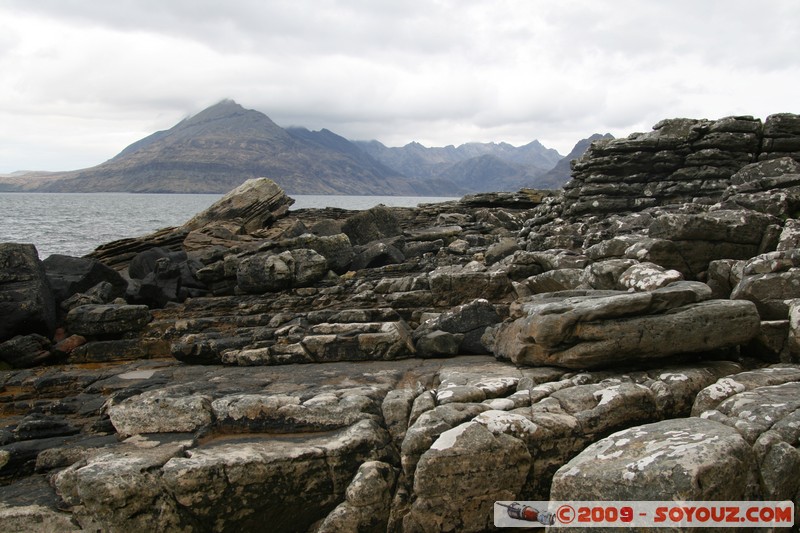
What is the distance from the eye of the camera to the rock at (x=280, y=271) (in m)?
19.7

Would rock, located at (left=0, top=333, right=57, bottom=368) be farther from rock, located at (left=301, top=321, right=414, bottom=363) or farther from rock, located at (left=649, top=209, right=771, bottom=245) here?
rock, located at (left=649, top=209, right=771, bottom=245)

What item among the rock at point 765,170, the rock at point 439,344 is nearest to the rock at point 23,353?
the rock at point 439,344

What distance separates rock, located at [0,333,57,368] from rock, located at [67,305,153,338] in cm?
108

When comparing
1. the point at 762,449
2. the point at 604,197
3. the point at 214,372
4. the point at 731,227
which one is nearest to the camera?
the point at 762,449

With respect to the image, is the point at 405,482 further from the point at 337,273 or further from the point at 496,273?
the point at 337,273

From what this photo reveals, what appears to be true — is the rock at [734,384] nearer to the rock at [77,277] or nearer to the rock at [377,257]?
the rock at [377,257]

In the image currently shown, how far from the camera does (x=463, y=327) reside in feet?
48.4

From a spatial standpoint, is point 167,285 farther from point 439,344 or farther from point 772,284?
point 772,284

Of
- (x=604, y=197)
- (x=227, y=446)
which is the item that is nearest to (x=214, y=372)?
(x=227, y=446)

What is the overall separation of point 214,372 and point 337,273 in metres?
9.07

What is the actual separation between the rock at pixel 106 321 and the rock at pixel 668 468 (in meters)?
14.4

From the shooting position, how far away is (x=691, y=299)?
37.6 feet

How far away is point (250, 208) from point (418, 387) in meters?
34.0

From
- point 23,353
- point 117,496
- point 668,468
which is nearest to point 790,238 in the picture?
point 668,468
